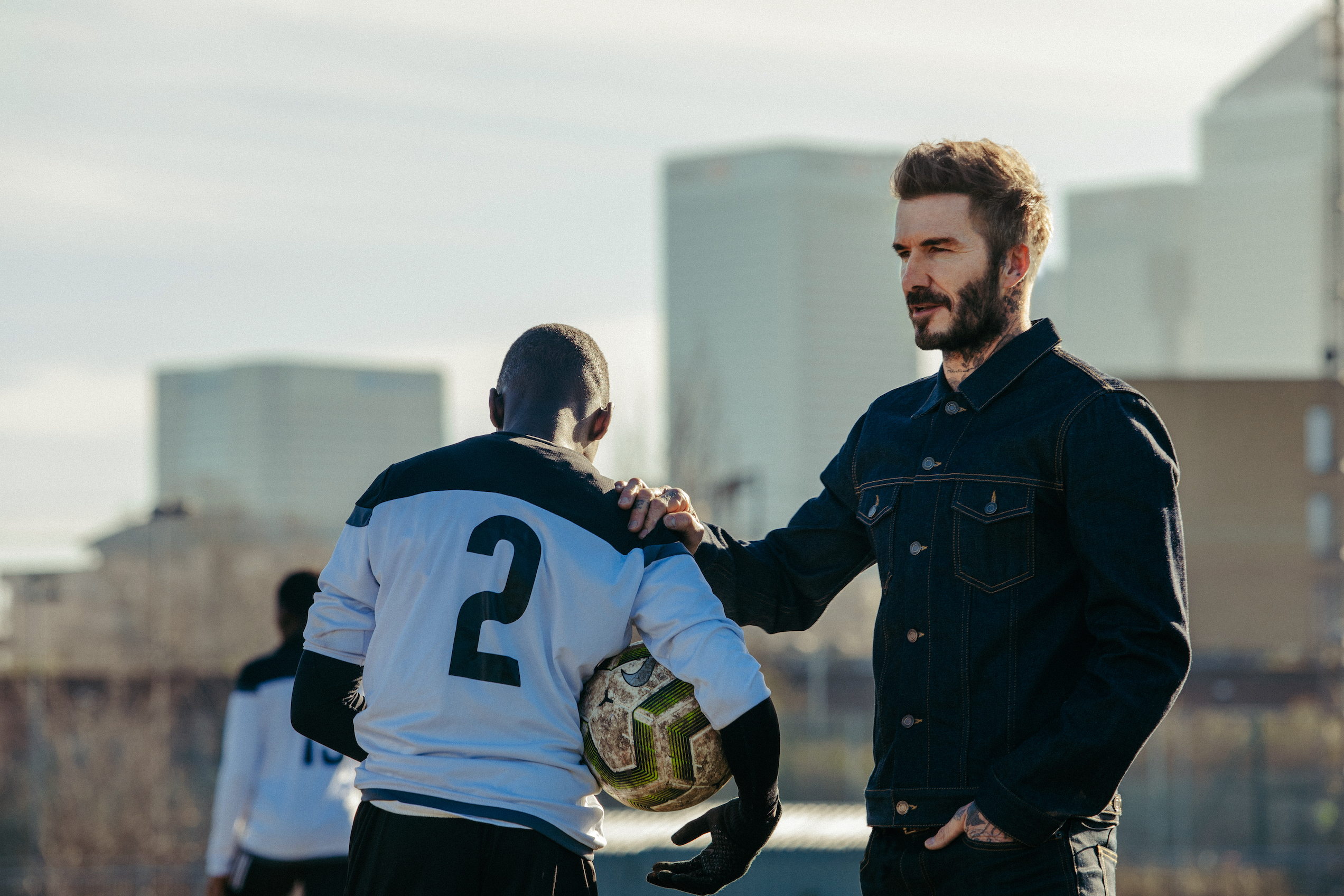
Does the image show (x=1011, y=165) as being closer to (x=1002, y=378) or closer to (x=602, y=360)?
(x=1002, y=378)

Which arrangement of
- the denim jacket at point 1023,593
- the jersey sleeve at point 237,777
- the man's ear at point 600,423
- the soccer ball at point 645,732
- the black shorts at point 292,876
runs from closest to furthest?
the denim jacket at point 1023,593, the soccer ball at point 645,732, the man's ear at point 600,423, the black shorts at point 292,876, the jersey sleeve at point 237,777

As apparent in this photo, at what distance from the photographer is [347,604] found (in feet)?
12.1

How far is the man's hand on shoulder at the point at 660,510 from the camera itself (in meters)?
3.72

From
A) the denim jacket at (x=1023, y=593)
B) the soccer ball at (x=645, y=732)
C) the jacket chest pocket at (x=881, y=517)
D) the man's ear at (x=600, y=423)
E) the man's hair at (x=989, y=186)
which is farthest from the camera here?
the man's ear at (x=600, y=423)

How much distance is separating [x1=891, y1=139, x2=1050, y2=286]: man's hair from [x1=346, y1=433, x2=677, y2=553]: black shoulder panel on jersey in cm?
108

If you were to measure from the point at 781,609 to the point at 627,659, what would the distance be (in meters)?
0.75

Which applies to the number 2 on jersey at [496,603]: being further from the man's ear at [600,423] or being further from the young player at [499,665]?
the man's ear at [600,423]

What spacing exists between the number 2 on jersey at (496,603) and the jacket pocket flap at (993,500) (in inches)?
39.7

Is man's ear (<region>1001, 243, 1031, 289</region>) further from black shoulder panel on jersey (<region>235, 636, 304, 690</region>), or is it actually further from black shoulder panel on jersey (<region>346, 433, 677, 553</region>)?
black shoulder panel on jersey (<region>235, 636, 304, 690</region>)

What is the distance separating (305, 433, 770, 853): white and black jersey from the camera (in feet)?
11.2

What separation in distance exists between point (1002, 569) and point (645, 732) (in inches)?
36.0

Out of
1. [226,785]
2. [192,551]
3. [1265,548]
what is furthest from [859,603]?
[226,785]

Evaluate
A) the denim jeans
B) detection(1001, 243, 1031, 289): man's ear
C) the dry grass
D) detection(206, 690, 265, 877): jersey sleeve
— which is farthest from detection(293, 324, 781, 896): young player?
the dry grass

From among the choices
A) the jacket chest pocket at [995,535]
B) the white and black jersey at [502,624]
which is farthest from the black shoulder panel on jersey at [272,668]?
the jacket chest pocket at [995,535]
